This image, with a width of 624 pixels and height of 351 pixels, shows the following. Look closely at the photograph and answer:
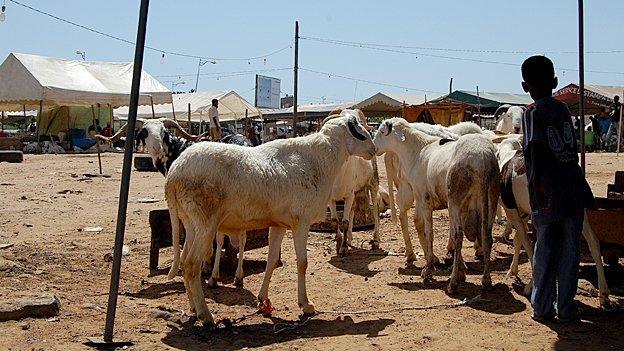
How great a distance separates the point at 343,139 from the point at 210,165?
1736 mm

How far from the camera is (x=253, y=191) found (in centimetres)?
687

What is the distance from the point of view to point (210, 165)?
21.9 ft

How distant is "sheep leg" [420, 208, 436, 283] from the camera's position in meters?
8.48

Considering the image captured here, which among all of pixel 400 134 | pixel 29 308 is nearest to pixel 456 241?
pixel 400 134

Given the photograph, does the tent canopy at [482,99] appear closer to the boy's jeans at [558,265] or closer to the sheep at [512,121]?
the sheep at [512,121]

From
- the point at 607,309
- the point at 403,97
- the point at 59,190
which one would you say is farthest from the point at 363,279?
the point at 403,97

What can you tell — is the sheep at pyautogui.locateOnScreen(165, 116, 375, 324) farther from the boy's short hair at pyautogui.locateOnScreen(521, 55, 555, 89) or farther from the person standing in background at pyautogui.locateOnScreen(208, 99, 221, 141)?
the person standing in background at pyautogui.locateOnScreen(208, 99, 221, 141)

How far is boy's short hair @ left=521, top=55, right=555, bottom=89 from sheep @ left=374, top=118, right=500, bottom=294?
1.36 m

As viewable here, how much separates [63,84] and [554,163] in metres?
26.9

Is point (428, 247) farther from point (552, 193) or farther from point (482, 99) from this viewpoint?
point (482, 99)

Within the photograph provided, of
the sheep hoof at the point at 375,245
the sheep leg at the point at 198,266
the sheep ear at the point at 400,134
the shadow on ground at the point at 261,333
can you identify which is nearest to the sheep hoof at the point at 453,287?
the shadow on ground at the point at 261,333

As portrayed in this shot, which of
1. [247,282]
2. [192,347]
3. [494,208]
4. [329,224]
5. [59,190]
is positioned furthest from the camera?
[59,190]

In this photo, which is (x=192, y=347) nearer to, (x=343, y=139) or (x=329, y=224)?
(x=343, y=139)

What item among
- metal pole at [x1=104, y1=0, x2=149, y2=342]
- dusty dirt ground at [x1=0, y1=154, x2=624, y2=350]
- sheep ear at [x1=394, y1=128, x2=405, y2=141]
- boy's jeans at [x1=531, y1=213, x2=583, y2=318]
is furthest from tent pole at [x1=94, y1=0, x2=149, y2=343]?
sheep ear at [x1=394, y1=128, x2=405, y2=141]
